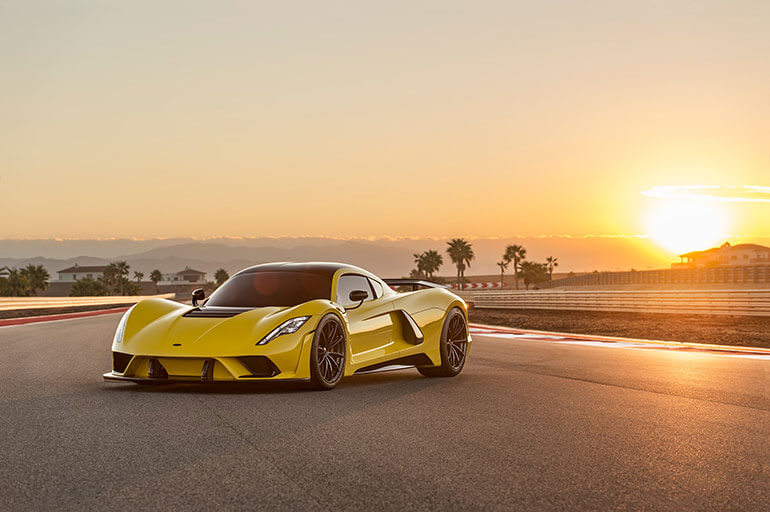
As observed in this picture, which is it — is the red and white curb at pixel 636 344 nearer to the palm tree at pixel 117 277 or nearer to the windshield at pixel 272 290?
the windshield at pixel 272 290

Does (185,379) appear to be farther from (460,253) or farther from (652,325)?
(460,253)

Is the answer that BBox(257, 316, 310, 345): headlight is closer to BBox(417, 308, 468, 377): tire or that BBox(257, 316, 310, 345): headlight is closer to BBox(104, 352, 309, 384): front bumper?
BBox(104, 352, 309, 384): front bumper

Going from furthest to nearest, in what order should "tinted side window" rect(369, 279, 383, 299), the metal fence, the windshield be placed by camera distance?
the metal fence, "tinted side window" rect(369, 279, 383, 299), the windshield

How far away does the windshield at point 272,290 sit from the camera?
880 centimetres

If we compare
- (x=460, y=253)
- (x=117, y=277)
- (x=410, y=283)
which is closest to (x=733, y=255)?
(x=460, y=253)

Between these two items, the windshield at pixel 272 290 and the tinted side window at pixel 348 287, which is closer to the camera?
the windshield at pixel 272 290

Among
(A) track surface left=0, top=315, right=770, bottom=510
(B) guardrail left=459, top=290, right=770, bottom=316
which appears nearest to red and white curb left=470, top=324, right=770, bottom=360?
(A) track surface left=0, top=315, right=770, bottom=510

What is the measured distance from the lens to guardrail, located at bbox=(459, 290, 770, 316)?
2130 cm

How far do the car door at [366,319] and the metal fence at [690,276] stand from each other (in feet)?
130

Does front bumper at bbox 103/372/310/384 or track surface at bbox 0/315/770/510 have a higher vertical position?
front bumper at bbox 103/372/310/384

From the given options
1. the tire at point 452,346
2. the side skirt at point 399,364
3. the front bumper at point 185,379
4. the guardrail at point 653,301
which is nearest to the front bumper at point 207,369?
the front bumper at point 185,379

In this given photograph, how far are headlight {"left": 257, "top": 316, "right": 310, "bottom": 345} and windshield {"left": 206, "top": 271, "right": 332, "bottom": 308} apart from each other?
2.10ft

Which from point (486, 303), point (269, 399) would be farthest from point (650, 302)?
point (269, 399)

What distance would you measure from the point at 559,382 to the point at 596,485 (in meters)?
4.74
